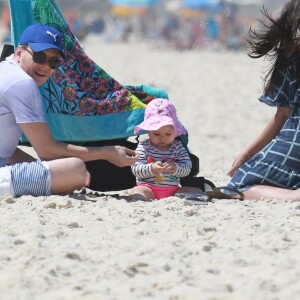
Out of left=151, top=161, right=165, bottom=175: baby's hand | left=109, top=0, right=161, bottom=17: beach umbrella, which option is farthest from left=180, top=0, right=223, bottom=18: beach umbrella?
left=151, top=161, right=165, bottom=175: baby's hand

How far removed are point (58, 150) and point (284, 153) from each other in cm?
128

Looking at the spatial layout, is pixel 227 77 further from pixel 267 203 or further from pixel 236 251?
pixel 236 251

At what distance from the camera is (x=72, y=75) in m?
5.29

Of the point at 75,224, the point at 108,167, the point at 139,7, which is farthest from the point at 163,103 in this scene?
the point at 139,7

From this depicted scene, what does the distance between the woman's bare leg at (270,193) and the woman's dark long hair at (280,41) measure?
0.57 metres

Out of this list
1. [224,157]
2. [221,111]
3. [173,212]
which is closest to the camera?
[173,212]

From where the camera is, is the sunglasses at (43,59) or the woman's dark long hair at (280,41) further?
the woman's dark long hair at (280,41)

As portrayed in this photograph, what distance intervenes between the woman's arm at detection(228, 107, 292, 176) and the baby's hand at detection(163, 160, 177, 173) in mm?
467

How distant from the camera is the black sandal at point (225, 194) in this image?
4.88 m

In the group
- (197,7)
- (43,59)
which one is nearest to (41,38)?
(43,59)

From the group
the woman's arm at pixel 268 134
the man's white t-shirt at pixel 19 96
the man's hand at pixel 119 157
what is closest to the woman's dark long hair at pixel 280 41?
the woman's arm at pixel 268 134

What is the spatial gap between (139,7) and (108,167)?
38902mm

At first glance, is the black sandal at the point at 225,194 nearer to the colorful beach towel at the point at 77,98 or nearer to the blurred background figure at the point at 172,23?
the colorful beach towel at the point at 77,98

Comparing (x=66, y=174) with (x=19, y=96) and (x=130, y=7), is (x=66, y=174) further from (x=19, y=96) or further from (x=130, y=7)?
(x=130, y=7)
